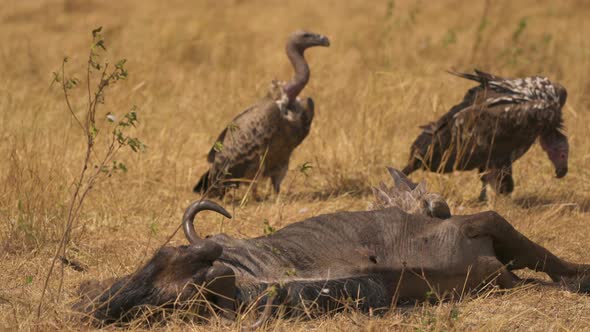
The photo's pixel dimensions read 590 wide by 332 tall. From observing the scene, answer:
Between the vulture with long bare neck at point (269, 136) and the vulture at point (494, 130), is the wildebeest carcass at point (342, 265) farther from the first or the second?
the vulture with long bare neck at point (269, 136)

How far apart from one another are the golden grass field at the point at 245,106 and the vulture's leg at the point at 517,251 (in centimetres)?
13

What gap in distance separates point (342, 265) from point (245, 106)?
5.64m

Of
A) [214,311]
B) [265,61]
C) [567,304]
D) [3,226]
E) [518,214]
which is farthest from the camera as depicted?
[265,61]

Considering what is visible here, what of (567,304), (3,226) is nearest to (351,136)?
(3,226)

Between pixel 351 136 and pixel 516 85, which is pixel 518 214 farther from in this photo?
pixel 351 136

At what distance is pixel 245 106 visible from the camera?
10.0 m

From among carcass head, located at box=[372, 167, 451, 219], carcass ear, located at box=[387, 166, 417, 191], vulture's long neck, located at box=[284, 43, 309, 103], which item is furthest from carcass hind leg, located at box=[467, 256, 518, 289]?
vulture's long neck, located at box=[284, 43, 309, 103]

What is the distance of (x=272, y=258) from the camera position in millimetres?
4480

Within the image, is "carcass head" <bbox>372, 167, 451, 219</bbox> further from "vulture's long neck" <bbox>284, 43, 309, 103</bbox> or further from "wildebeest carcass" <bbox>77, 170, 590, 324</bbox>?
"vulture's long neck" <bbox>284, 43, 309, 103</bbox>

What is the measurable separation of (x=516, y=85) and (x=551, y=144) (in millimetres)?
614

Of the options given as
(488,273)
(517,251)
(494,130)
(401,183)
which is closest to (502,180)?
(494,130)

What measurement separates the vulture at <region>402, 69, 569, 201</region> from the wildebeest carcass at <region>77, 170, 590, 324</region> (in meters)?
2.23

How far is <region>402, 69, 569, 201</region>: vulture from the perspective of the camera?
734cm

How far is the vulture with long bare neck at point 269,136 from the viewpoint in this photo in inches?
326
